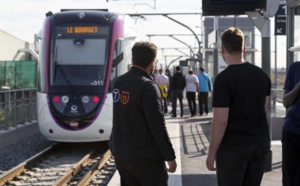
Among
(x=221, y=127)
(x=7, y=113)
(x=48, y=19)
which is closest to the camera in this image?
(x=221, y=127)

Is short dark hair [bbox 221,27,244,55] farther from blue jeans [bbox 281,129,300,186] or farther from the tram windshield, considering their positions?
the tram windshield

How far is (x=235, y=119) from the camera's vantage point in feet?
15.5

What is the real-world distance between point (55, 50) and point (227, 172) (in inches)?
360

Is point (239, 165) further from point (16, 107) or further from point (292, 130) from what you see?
point (16, 107)

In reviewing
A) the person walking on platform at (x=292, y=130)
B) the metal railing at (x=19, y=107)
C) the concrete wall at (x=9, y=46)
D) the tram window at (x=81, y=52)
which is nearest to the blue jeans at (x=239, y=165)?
the person walking on platform at (x=292, y=130)

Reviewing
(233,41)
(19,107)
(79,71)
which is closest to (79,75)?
(79,71)

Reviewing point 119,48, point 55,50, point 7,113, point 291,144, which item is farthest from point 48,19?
point 291,144

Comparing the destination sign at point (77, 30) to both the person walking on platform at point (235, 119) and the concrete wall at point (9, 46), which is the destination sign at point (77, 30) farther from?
the concrete wall at point (9, 46)

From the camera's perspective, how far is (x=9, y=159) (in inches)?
501

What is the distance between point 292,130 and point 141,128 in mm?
1618

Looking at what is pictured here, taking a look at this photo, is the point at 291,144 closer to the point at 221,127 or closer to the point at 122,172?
the point at 221,127

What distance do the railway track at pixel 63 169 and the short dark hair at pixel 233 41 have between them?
5.06 metres

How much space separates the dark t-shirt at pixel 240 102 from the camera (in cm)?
467

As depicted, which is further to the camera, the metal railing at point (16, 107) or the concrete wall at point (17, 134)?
the metal railing at point (16, 107)
